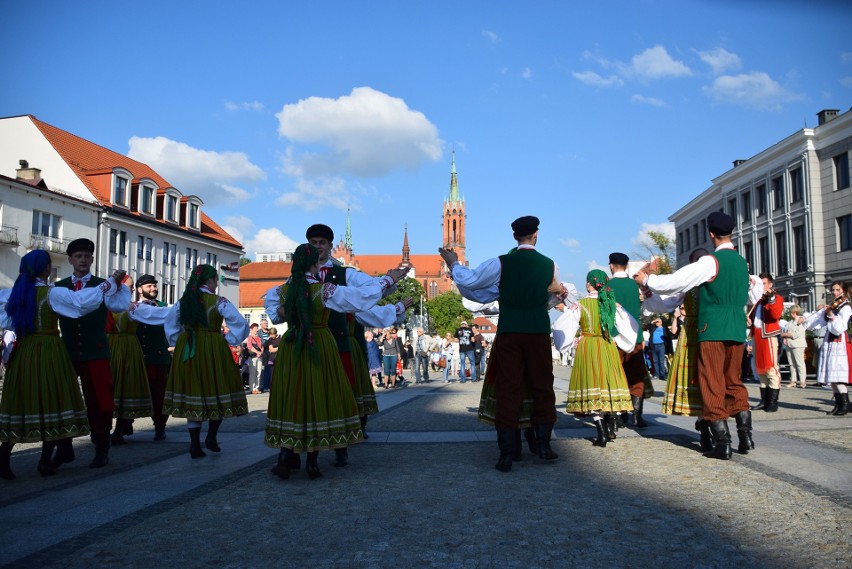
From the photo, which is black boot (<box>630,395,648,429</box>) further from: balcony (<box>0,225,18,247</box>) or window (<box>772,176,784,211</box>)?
window (<box>772,176,784,211</box>)

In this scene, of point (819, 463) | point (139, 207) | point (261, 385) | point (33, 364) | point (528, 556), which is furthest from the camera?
point (139, 207)

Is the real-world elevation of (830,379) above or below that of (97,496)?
above

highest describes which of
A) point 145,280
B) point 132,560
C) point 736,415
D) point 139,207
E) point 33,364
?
point 139,207

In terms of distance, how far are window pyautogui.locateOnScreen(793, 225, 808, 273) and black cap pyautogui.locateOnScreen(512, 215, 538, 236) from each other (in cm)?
3241

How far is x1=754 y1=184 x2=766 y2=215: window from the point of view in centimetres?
3766

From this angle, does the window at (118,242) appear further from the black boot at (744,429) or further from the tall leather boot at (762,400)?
the black boot at (744,429)

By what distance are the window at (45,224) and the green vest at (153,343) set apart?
28.5m

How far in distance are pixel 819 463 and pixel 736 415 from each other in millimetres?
760

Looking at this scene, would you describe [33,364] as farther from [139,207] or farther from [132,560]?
[139,207]

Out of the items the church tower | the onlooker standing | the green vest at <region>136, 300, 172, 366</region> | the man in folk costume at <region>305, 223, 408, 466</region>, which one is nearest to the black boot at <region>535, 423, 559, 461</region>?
the man in folk costume at <region>305, 223, 408, 466</region>

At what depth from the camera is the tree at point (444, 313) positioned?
106 meters

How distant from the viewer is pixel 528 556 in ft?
10.9

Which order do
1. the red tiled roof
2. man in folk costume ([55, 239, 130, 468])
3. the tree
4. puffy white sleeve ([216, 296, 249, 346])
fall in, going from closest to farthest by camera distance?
man in folk costume ([55, 239, 130, 468]), puffy white sleeve ([216, 296, 249, 346]), the red tiled roof, the tree

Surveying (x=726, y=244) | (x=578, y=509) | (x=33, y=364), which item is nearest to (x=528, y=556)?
(x=578, y=509)
